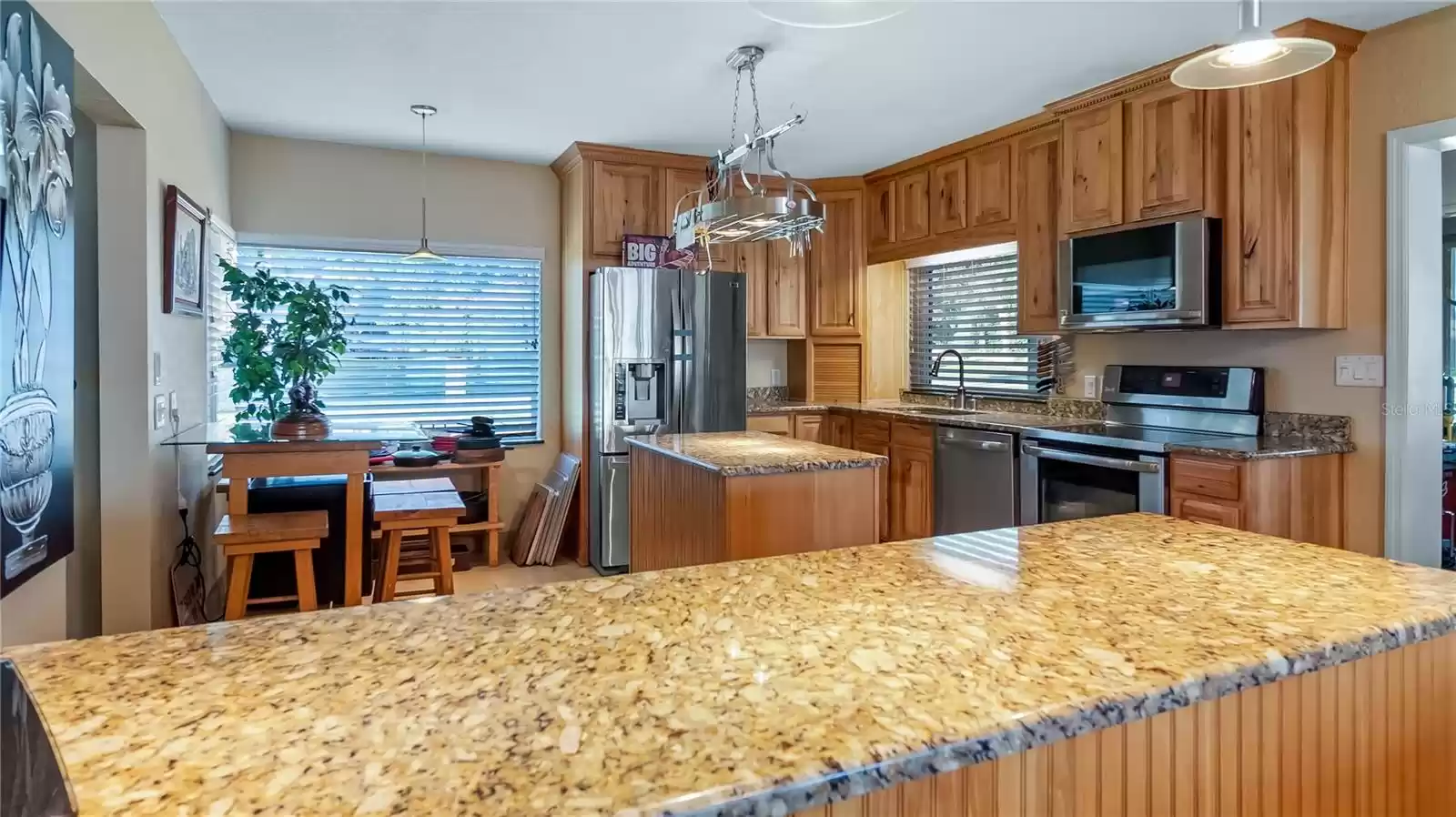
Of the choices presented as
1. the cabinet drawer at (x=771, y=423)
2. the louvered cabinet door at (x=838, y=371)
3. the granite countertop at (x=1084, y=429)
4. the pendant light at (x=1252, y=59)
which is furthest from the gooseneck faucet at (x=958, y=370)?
the pendant light at (x=1252, y=59)

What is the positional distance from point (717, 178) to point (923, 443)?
2091 millimetres

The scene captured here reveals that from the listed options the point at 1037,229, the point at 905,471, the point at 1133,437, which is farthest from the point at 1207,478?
the point at 905,471

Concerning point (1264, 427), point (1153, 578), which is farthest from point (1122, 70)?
point (1153, 578)

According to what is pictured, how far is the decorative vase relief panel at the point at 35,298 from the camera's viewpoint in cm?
169

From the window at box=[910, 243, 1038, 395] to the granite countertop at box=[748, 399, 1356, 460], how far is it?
0.26 meters

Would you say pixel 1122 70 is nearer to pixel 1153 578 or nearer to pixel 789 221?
pixel 789 221

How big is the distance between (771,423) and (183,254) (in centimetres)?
316

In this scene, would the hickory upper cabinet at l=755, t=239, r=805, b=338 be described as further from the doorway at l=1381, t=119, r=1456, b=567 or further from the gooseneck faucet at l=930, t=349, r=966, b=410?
the doorway at l=1381, t=119, r=1456, b=567

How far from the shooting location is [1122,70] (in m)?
3.44

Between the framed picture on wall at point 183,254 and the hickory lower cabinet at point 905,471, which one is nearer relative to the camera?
the framed picture on wall at point 183,254

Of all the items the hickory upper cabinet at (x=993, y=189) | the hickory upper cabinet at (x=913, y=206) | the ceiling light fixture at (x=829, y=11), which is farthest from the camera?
the hickory upper cabinet at (x=913, y=206)

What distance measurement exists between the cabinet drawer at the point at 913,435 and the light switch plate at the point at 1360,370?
1786 mm

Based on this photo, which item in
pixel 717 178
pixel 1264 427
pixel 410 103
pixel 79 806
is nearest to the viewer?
pixel 79 806

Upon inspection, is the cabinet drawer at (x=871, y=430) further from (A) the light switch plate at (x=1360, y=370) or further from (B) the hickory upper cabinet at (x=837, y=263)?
(A) the light switch plate at (x=1360, y=370)
